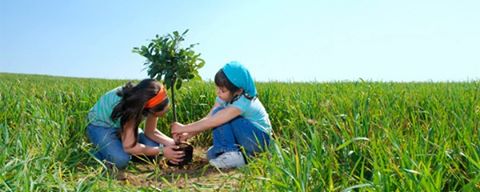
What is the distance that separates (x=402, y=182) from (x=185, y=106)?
3409mm

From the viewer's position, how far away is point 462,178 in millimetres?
2010

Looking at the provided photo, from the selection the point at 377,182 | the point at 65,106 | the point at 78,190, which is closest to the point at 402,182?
the point at 377,182

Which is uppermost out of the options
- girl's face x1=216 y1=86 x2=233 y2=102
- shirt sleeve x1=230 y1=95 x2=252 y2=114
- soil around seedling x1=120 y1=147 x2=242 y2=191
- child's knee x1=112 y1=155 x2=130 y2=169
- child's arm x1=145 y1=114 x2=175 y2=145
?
girl's face x1=216 y1=86 x2=233 y2=102

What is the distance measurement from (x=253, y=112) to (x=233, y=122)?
0.16m

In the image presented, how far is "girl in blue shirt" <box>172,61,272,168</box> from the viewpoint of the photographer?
353 cm

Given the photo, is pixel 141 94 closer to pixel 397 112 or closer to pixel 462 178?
pixel 397 112

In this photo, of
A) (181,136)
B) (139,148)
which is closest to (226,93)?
(181,136)

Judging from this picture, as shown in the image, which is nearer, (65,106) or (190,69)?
(190,69)

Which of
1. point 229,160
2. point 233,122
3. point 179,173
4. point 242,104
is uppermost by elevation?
point 242,104

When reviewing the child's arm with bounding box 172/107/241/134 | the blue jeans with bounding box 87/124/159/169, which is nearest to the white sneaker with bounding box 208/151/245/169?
the child's arm with bounding box 172/107/241/134

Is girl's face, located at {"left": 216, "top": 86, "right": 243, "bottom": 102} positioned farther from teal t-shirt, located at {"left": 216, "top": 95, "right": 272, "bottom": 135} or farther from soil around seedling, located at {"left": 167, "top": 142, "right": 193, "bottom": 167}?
soil around seedling, located at {"left": 167, "top": 142, "right": 193, "bottom": 167}

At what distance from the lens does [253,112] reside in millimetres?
3613

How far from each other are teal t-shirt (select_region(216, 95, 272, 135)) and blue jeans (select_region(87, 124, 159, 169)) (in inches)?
31.5

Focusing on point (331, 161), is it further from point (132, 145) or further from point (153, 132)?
point (153, 132)
